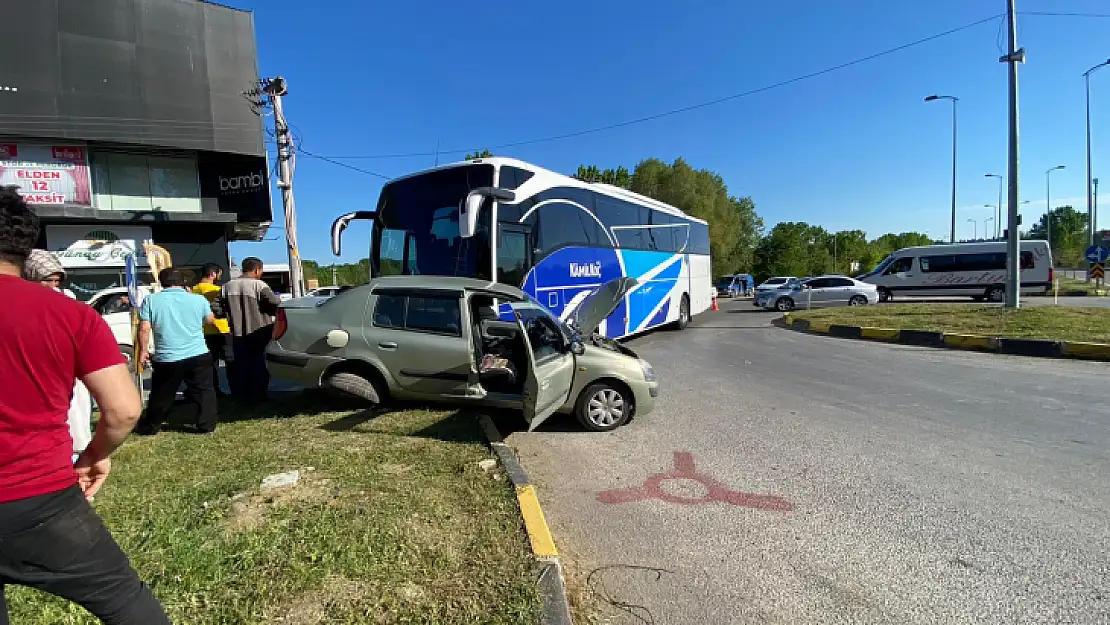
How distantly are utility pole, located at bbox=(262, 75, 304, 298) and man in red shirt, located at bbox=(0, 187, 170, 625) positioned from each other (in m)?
13.6

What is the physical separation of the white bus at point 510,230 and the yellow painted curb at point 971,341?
23.0ft

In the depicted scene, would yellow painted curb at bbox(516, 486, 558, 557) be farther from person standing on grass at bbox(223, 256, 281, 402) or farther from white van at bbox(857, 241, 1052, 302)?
white van at bbox(857, 241, 1052, 302)

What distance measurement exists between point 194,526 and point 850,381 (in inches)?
325

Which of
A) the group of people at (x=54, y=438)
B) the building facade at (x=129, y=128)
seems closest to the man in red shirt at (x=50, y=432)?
the group of people at (x=54, y=438)

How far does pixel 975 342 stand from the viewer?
10906 mm

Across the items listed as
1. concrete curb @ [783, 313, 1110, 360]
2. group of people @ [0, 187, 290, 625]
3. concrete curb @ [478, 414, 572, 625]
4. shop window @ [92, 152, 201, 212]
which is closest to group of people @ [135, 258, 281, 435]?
concrete curb @ [478, 414, 572, 625]

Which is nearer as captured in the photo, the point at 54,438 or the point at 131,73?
the point at 54,438

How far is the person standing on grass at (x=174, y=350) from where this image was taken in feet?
15.9

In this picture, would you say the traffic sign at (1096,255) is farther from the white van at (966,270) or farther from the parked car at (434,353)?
the parked car at (434,353)

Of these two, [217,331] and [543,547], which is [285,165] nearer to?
[217,331]

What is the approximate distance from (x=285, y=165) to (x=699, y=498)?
14526 mm

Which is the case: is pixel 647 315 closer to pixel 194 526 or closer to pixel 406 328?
pixel 406 328

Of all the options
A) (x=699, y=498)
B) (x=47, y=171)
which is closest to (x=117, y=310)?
(x=47, y=171)

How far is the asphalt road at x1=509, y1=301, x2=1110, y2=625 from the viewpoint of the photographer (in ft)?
8.67
